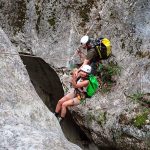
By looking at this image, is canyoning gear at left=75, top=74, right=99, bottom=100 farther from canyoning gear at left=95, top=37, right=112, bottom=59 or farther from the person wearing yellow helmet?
canyoning gear at left=95, top=37, right=112, bottom=59

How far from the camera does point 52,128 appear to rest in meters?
7.29

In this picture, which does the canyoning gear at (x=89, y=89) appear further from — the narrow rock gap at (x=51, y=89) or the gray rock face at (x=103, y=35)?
the narrow rock gap at (x=51, y=89)

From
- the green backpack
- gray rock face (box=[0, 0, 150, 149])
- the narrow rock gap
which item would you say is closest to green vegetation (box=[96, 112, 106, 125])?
gray rock face (box=[0, 0, 150, 149])

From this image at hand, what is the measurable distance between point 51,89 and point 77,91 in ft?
9.03

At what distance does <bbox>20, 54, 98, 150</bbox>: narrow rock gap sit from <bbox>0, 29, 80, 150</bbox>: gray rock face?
3.54 m

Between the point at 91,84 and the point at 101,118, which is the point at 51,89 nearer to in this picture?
the point at 101,118

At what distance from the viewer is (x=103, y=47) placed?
31.8 feet

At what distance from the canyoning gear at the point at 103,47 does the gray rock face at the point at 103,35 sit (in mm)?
813

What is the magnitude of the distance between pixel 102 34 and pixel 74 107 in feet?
5.77

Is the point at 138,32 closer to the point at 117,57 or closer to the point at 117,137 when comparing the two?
the point at 117,57

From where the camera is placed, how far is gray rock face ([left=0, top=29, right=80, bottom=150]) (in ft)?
20.2

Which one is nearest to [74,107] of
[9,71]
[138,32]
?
[138,32]

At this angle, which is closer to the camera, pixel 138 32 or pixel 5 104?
pixel 5 104

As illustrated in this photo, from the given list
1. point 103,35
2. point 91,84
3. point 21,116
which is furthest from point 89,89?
point 21,116
